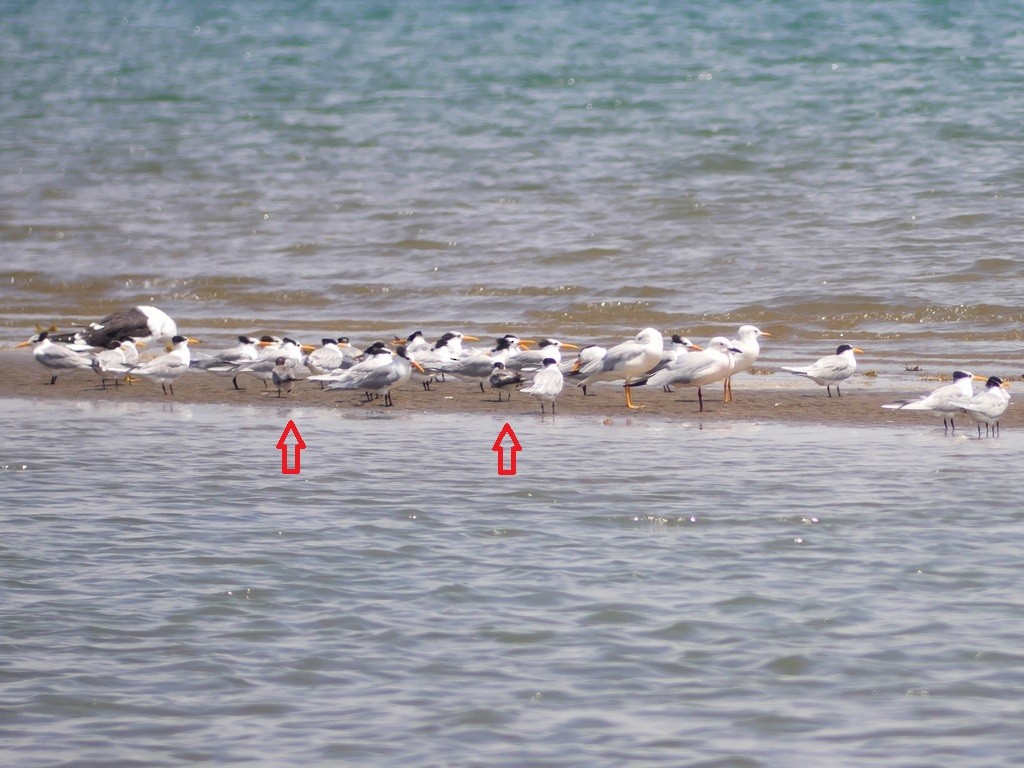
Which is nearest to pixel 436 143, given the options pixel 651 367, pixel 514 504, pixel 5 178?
pixel 5 178

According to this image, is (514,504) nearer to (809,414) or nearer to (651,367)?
(809,414)

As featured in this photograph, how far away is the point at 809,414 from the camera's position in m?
13.8

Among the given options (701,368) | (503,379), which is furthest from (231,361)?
(701,368)

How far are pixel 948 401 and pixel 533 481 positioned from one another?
166 inches

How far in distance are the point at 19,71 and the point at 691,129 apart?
24826 mm

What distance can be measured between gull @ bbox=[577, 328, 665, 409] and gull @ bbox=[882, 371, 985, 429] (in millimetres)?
2614

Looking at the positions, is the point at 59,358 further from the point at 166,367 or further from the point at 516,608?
the point at 516,608

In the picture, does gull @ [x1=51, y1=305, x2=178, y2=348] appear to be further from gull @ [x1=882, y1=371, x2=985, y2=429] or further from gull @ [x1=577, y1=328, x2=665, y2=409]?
gull @ [x1=882, y1=371, x2=985, y2=429]

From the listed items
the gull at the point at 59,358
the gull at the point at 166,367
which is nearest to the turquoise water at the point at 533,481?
the gull at the point at 166,367

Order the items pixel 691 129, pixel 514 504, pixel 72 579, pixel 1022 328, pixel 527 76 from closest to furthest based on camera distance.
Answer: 1. pixel 72 579
2. pixel 514 504
3. pixel 1022 328
4. pixel 691 129
5. pixel 527 76

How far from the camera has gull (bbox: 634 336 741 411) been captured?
14664 millimetres

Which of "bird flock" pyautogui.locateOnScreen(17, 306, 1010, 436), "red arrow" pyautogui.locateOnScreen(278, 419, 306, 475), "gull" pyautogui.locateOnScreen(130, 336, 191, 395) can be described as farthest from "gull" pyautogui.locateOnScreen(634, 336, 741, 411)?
"gull" pyautogui.locateOnScreen(130, 336, 191, 395)

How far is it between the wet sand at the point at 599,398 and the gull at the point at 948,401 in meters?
0.13

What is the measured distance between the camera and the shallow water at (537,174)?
75.4 ft
